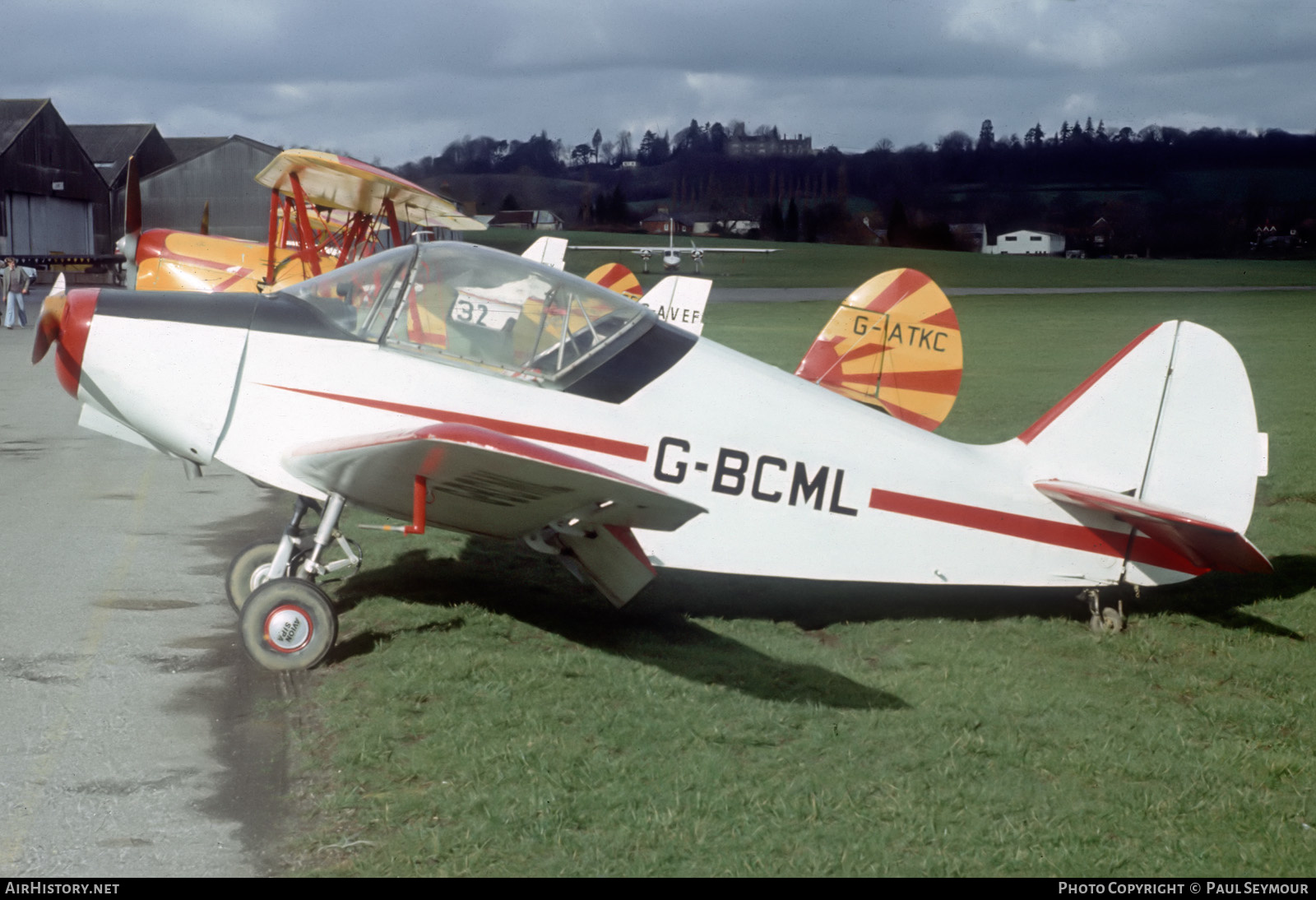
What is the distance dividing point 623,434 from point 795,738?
Answer: 1676mm

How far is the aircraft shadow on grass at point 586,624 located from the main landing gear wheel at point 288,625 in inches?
11.0

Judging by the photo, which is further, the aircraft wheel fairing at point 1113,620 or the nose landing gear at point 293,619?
the aircraft wheel fairing at point 1113,620

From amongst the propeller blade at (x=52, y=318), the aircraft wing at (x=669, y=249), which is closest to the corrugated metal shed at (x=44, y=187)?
the aircraft wing at (x=669, y=249)

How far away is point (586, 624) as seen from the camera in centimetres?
627

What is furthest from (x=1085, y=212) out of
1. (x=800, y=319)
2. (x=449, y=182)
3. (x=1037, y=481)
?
(x=1037, y=481)

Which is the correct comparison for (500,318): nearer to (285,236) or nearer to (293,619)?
(293,619)

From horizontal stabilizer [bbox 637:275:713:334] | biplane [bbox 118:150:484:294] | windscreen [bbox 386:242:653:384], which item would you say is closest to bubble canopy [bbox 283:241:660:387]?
windscreen [bbox 386:242:653:384]

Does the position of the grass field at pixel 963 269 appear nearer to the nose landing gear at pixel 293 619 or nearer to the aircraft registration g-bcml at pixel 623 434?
the aircraft registration g-bcml at pixel 623 434

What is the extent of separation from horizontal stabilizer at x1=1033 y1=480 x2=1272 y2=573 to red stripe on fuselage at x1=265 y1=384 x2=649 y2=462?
6.95 feet

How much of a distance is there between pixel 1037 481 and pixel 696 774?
2.61m

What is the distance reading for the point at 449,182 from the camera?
80.7 ft

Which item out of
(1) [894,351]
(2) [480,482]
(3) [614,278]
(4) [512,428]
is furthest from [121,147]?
(2) [480,482]

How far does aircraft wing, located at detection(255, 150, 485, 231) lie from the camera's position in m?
14.5

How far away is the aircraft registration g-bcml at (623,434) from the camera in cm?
533
